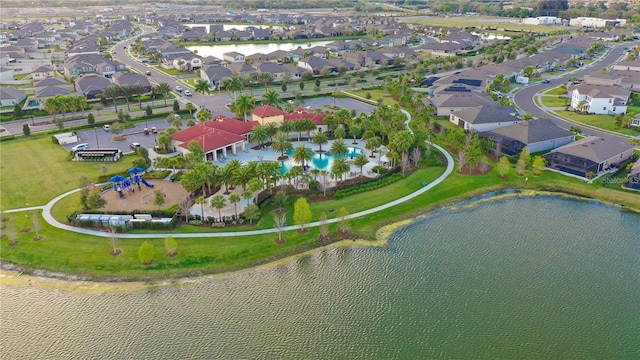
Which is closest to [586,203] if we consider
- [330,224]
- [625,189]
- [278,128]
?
[625,189]

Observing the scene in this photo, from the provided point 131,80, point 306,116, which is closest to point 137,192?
point 306,116

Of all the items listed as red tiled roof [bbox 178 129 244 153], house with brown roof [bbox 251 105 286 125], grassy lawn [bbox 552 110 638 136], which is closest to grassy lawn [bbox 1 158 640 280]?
Result: red tiled roof [bbox 178 129 244 153]

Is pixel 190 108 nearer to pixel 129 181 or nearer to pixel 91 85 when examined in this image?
pixel 91 85

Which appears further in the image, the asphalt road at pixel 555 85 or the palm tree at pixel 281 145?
the asphalt road at pixel 555 85

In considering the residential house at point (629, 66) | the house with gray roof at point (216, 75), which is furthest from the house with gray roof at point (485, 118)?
the residential house at point (629, 66)

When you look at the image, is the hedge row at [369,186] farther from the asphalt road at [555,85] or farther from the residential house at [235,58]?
the residential house at [235,58]
